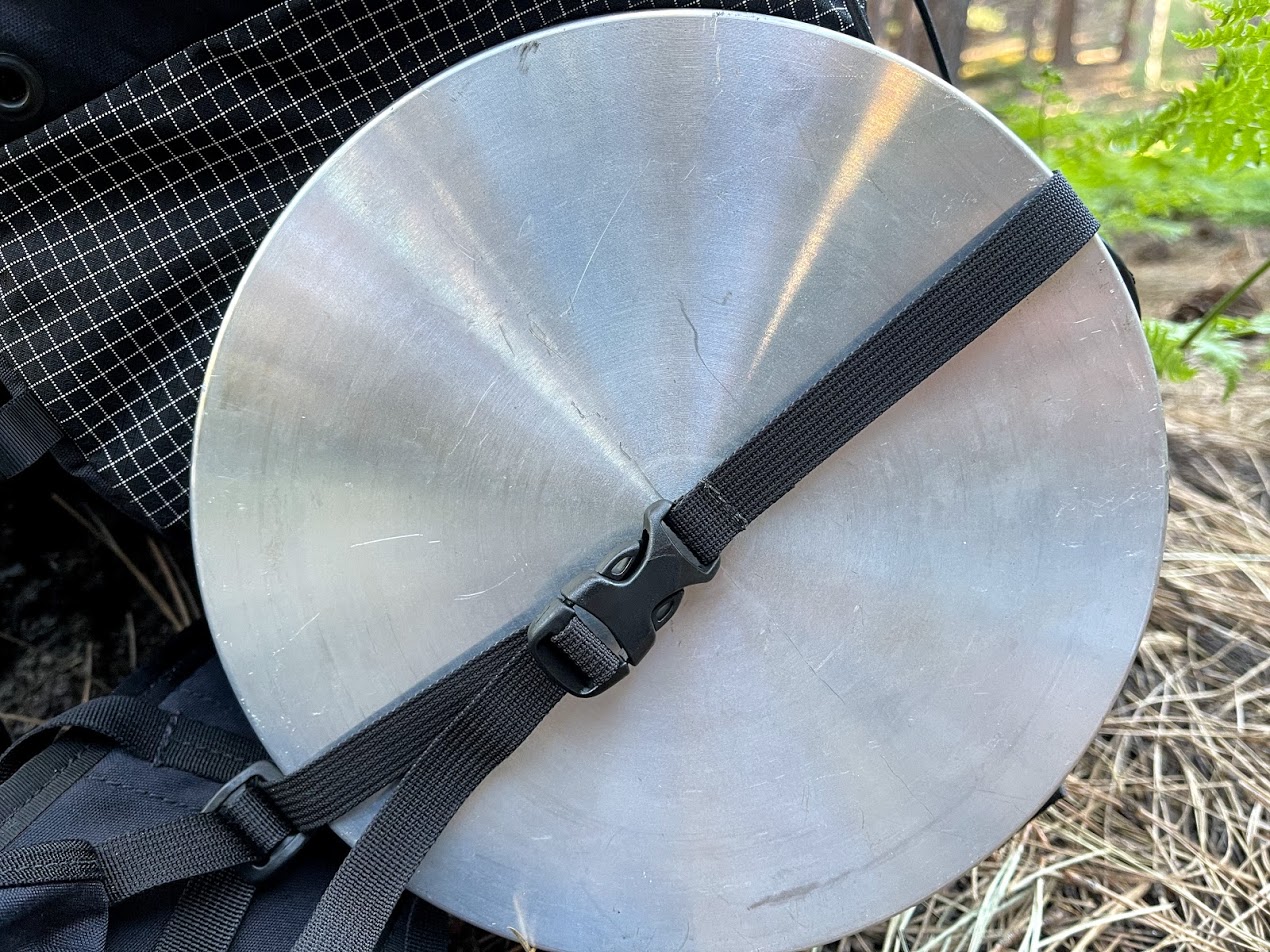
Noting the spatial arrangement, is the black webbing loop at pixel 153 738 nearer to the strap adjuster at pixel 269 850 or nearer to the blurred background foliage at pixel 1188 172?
the strap adjuster at pixel 269 850

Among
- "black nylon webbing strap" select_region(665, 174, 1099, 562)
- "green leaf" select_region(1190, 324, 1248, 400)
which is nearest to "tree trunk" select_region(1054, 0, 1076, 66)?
"green leaf" select_region(1190, 324, 1248, 400)

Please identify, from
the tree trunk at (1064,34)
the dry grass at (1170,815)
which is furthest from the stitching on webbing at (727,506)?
the tree trunk at (1064,34)

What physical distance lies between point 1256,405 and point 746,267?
1.40 metres

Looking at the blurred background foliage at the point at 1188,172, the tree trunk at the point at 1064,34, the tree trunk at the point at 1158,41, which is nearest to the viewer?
the blurred background foliage at the point at 1188,172

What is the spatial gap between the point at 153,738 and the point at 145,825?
3.4 inches

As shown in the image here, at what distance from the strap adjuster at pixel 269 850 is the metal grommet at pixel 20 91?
1.71 ft

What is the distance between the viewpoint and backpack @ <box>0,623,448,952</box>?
0.67m

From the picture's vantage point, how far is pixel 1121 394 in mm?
669

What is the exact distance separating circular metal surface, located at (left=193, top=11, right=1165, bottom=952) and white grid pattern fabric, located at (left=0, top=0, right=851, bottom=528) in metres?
0.12

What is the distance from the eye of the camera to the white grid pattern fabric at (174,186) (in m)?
0.72

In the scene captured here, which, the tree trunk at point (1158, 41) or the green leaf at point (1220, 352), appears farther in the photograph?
the tree trunk at point (1158, 41)

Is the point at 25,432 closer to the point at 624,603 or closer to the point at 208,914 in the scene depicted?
the point at 208,914

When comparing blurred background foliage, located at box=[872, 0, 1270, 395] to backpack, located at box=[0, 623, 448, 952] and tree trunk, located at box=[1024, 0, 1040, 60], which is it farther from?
tree trunk, located at box=[1024, 0, 1040, 60]

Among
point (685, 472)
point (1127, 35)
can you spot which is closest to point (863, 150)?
point (685, 472)
